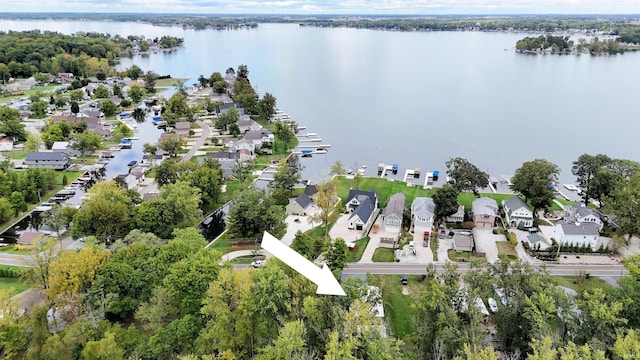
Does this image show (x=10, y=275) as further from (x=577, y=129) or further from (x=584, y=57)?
(x=584, y=57)

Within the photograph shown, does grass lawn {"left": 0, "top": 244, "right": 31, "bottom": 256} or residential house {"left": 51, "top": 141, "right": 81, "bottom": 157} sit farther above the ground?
residential house {"left": 51, "top": 141, "right": 81, "bottom": 157}

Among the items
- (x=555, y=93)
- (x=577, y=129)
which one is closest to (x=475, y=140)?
(x=577, y=129)

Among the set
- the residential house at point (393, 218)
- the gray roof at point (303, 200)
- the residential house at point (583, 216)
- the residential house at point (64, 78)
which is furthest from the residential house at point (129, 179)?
the residential house at point (64, 78)

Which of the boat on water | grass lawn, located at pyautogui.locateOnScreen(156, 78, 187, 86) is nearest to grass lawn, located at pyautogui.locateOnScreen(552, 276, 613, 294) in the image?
the boat on water

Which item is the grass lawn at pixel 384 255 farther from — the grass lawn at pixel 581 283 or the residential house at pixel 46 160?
the residential house at pixel 46 160

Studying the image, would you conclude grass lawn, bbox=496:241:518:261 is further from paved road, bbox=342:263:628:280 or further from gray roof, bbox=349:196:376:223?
gray roof, bbox=349:196:376:223

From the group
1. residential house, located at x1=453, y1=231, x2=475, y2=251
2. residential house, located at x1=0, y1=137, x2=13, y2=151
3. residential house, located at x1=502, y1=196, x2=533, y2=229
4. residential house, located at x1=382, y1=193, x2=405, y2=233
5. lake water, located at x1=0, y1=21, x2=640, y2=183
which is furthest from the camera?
lake water, located at x1=0, y1=21, x2=640, y2=183

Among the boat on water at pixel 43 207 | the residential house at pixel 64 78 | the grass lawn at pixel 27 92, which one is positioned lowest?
the boat on water at pixel 43 207
